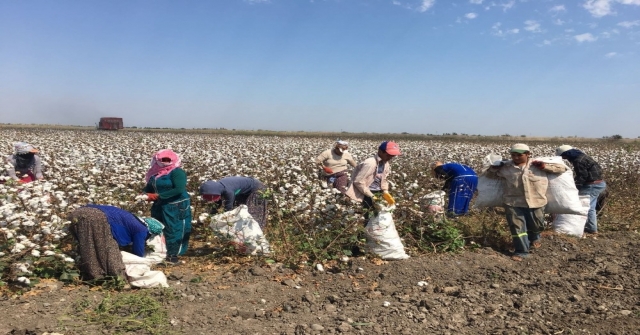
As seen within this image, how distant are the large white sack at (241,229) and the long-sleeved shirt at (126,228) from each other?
754 mm

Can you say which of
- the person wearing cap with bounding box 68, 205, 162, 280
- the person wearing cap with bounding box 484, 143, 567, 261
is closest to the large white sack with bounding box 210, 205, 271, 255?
the person wearing cap with bounding box 68, 205, 162, 280

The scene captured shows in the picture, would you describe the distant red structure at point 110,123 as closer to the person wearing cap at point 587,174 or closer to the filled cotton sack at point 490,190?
the filled cotton sack at point 490,190

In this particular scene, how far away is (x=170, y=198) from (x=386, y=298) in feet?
8.38

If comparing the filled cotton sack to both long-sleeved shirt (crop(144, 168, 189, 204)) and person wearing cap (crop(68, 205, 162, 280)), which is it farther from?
person wearing cap (crop(68, 205, 162, 280))

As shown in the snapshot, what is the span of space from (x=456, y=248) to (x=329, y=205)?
164cm

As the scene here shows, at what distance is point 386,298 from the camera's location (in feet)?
12.8

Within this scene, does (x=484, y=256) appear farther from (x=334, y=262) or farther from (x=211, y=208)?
(x=211, y=208)

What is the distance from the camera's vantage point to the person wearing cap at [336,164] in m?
7.12

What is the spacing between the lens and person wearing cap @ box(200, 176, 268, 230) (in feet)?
16.0

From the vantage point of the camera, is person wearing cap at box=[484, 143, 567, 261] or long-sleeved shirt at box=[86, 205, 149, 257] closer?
long-sleeved shirt at box=[86, 205, 149, 257]

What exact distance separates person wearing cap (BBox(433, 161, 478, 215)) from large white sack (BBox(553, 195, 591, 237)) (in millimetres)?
1234

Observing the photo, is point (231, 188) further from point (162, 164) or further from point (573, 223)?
point (573, 223)

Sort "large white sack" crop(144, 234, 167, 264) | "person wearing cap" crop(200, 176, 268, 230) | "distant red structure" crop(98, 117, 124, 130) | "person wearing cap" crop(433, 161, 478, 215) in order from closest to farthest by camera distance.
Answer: "large white sack" crop(144, 234, 167, 264), "person wearing cap" crop(200, 176, 268, 230), "person wearing cap" crop(433, 161, 478, 215), "distant red structure" crop(98, 117, 124, 130)

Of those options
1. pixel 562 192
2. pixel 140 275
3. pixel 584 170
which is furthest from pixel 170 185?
pixel 584 170
